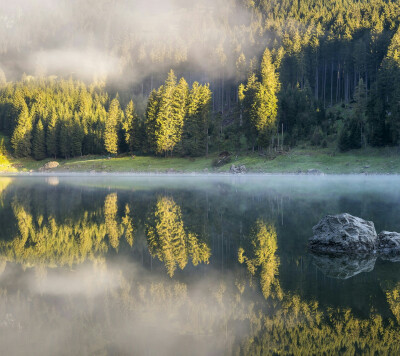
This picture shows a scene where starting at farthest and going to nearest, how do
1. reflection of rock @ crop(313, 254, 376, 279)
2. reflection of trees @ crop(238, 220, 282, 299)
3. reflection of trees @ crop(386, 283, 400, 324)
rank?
reflection of rock @ crop(313, 254, 376, 279), reflection of trees @ crop(238, 220, 282, 299), reflection of trees @ crop(386, 283, 400, 324)

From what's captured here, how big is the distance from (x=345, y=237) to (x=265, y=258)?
3.33m

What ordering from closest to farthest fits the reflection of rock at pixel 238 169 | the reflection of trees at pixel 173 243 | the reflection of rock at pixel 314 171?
the reflection of trees at pixel 173 243, the reflection of rock at pixel 314 171, the reflection of rock at pixel 238 169

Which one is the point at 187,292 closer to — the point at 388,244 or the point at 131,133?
the point at 388,244

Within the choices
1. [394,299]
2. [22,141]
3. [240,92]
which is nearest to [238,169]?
[240,92]

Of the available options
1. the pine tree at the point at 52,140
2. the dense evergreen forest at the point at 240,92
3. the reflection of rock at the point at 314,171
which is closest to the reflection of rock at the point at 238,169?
the dense evergreen forest at the point at 240,92

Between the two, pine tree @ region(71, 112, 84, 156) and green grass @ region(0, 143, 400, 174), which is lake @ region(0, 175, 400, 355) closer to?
green grass @ region(0, 143, 400, 174)

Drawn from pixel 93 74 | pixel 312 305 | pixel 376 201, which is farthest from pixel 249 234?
pixel 93 74

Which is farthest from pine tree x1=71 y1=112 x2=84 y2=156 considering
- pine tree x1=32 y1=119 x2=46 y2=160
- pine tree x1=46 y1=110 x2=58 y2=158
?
pine tree x1=32 y1=119 x2=46 y2=160

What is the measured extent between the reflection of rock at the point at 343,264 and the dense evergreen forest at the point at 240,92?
5484 cm

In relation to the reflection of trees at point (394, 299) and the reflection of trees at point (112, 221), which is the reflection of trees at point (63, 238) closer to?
the reflection of trees at point (112, 221)

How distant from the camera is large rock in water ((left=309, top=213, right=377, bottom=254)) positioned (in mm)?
13031

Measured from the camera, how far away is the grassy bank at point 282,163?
5625 centimetres

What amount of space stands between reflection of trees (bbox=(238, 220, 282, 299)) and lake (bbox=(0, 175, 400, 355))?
0.03m

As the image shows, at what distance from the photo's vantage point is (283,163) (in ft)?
206
